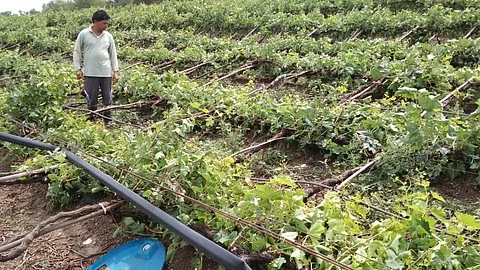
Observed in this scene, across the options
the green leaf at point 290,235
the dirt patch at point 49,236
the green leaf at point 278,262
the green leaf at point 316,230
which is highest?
the green leaf at point 316,230

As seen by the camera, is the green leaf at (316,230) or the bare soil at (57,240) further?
the bare soil at (57,240)

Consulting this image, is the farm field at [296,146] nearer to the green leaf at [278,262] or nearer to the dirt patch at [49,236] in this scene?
the green leaf at [278,262]

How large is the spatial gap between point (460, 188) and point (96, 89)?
4972mm

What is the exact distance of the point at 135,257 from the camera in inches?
130

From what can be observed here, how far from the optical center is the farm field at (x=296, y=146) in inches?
108

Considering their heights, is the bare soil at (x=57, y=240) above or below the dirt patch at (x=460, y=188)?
below

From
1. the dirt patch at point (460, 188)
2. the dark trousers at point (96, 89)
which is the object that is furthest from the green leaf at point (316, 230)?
the dark trousers at point (96, 89)

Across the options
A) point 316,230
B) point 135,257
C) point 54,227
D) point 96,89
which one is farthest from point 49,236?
point 96,89

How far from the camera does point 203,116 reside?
19.7 ft

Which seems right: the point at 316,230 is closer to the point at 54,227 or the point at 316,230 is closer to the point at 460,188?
the point at 54,227

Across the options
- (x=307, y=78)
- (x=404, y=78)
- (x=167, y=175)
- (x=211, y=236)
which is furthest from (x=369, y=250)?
(x=307, y=78)

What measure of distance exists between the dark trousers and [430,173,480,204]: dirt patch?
15.0 ft

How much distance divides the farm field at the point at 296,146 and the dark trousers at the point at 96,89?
0.25 meters

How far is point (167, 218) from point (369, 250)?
1.19m
